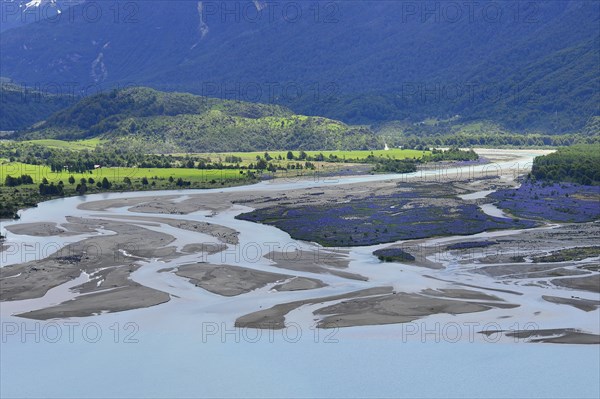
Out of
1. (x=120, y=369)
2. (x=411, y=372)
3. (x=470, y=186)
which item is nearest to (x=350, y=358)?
(x=411, y=372)

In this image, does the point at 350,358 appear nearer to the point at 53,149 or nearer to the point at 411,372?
the point at 411,372

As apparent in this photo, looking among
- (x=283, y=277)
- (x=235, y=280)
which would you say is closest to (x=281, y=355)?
(x=235, y=280)

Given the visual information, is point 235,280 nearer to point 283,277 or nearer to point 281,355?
point 283,277

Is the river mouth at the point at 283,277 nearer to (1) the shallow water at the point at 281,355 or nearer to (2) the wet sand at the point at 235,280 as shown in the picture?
(2) the wet sand at the point at 235,280

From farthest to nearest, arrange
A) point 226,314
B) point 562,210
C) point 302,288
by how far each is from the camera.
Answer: point 562,210
point 302,288
point 226,314

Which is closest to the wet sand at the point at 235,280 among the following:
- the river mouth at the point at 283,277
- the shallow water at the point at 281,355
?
the river mouth at the point at 283,277

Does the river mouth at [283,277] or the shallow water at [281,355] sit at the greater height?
the river mouth at [283,277]

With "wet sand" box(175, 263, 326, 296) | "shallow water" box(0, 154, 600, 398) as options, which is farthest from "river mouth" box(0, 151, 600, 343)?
"shallow water" box(0, 154, 600, 398)

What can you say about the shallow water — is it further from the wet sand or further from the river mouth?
the wet sand
